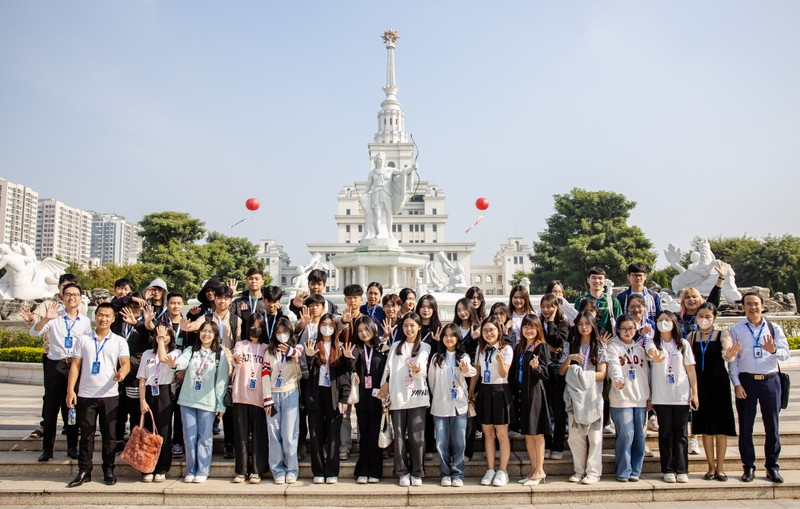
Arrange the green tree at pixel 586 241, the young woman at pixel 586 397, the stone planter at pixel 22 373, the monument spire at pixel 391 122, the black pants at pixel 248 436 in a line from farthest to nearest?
the monument spire at pixel 391 122 < the green tree at pixel 586 241 < the stone planter at pixel 22 373 < the black pants at pixel 248 436 < the young woman at pixel 586 397

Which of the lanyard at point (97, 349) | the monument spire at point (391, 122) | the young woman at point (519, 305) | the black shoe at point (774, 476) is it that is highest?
the monument spire at point (391, 122)

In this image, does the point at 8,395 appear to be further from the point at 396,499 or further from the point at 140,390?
the point at 396,499

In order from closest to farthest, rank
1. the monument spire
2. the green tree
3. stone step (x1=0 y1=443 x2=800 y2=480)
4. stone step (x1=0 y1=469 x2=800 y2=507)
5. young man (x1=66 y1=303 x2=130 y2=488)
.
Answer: stone step (x1=0 y1=469 x2=800 y2=507) → young man (x1=66 y1=303 x2=130 y2=488) → stone step (x1=0 y1=443 x2=800 y2=480) → the green tree → the monument spire

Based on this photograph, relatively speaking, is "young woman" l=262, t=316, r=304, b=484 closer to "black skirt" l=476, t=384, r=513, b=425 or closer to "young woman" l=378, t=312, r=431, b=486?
"young woman" l=378, t=312, r=431, b=486

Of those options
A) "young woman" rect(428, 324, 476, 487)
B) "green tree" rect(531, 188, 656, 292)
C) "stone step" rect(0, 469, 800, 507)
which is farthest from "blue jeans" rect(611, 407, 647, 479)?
"green tree" rect(531, 188, 656, 292)

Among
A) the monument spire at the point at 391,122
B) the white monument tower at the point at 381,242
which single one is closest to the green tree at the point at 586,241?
the white monument tower at the point at 381,242

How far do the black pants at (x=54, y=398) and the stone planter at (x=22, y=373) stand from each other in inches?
296

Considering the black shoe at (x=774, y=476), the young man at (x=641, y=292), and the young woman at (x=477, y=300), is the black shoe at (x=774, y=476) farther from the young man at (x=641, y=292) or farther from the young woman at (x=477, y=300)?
the young woman at (x=477, y=300)

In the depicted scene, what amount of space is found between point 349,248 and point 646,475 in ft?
217

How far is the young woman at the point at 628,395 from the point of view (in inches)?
219

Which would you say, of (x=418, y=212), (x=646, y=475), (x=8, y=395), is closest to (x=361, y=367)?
(x=646, y=475)

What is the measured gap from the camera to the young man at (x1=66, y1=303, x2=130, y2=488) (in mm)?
5605

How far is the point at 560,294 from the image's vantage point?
6.57 m

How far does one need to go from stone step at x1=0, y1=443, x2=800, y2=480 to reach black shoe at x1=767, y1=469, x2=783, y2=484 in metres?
0.35
